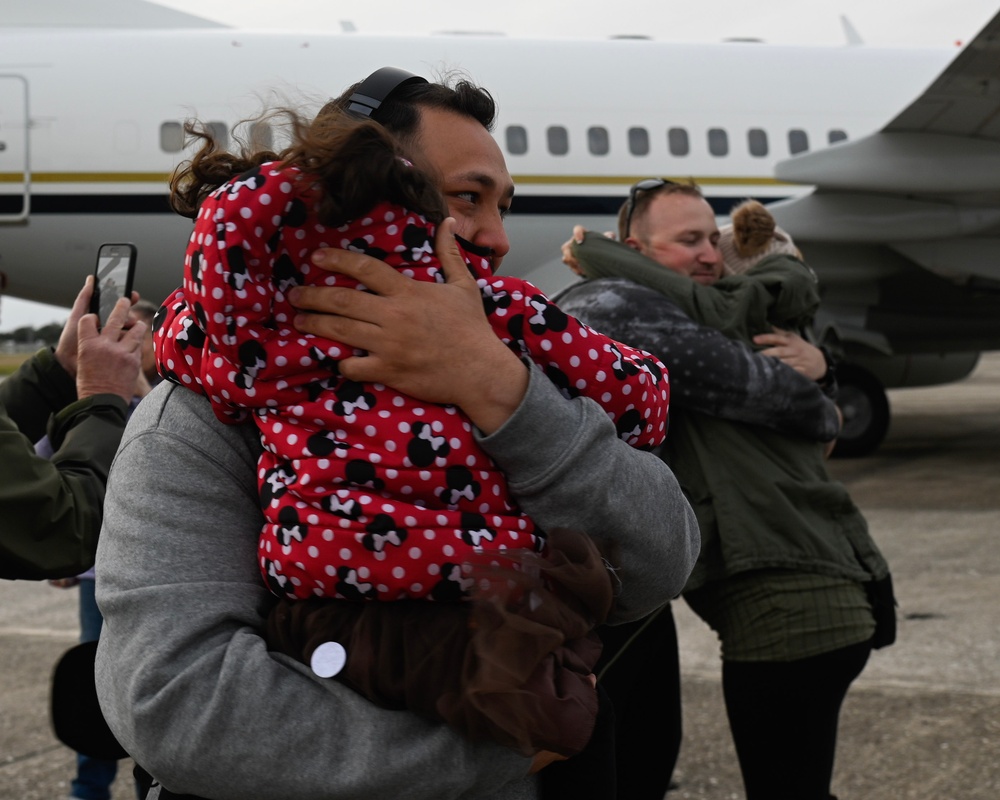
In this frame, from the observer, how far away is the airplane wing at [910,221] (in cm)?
957

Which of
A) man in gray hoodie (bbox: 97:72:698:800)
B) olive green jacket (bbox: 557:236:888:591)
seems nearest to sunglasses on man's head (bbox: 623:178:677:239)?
olive green jacket (bbox: 557:236:888:591)

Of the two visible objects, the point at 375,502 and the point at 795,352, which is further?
the point at 795,352

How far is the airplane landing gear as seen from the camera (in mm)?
10992

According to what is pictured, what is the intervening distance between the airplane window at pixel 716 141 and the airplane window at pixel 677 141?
257 mm

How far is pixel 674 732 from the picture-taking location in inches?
98.4

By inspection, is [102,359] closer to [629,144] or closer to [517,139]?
[517,139]

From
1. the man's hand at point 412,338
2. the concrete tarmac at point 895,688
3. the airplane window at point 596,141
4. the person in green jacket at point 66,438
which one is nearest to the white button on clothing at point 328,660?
the man's hand at point 412,338

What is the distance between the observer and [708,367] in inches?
91.9

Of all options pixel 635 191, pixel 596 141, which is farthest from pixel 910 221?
pixel 635 191

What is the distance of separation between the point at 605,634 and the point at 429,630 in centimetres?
120

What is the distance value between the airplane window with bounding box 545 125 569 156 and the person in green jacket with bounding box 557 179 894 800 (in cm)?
803

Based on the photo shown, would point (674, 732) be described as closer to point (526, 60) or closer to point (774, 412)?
point (774, 412)

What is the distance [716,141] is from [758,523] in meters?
8.94

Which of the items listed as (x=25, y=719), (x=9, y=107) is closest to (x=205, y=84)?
(x=9, y=107)
